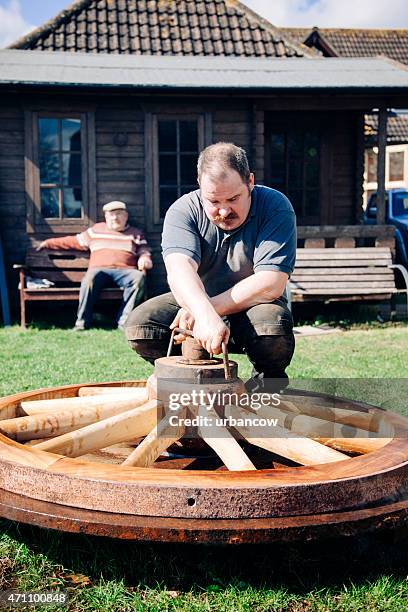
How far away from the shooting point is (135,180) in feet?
34.4

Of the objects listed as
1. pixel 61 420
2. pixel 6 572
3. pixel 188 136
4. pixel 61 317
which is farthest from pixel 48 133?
pixel 6 572

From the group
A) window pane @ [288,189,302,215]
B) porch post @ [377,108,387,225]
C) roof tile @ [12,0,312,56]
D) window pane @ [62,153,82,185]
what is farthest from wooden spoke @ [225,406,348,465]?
roof tile @ [12,0,312,56]

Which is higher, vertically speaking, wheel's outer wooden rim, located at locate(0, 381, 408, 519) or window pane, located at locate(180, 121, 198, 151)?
window pane, located at locate(180, 121, 198, 151)

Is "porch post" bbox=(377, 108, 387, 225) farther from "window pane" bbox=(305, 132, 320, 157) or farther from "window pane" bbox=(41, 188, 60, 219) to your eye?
"window pane" bbox=(41, 188, 60, 219)

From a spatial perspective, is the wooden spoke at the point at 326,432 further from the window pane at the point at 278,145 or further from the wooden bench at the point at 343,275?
the window pane at the point at 278,145

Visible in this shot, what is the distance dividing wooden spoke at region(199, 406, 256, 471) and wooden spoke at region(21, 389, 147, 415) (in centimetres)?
43

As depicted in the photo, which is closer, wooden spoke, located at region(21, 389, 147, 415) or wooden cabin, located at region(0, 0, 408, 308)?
wooden spoke, located at region(21, 389, 147, 415)

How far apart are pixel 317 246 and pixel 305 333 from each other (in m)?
2.00

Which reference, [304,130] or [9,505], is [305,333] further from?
[9,505]

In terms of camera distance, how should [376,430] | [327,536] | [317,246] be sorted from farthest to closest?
[317,246] < [376,430] < [327,536]

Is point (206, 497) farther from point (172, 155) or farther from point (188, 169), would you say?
point (188, 169)

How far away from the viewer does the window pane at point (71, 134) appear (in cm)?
1036

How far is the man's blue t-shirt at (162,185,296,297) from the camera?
3.26 m

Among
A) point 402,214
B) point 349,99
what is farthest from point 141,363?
point 402,214
